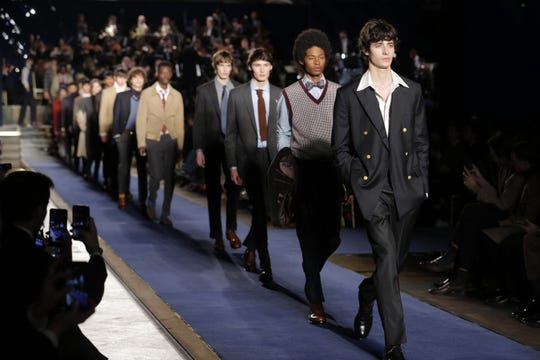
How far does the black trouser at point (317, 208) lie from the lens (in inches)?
318

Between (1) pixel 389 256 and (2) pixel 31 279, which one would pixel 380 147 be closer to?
(1) pixel 389 256

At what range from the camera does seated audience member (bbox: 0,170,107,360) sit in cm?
377

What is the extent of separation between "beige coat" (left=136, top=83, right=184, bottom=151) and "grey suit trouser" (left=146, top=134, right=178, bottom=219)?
0.07 m

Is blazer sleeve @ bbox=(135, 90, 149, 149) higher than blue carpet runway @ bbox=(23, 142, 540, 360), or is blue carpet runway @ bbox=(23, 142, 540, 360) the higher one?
blazer sleeve @ bbox=(135, 90, 149, 149)

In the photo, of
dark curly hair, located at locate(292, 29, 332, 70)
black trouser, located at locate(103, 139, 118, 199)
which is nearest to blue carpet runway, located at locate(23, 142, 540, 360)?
dark curly hair, located at locate(292, 29, 332, 70)

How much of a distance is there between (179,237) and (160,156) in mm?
1494

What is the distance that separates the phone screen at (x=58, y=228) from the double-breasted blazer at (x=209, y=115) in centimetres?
662

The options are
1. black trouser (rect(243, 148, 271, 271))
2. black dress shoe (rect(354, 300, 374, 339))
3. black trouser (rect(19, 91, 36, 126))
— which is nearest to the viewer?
black dress shoe (rect(354, 300, 374, 339))

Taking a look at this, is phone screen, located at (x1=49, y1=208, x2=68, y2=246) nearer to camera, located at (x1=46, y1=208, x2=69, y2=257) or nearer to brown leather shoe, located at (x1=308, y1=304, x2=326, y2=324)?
camera, located at (x1=46, y1=208, x2=69, y2=257)

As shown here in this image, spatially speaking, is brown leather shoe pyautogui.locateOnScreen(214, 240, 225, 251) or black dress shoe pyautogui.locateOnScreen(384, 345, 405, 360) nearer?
black dress shoe pyautogui.locateOnScreen(384, 345, 405, 360)

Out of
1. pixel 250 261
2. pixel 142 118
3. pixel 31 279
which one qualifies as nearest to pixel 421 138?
pixel 31 279

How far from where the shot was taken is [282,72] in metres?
26.4

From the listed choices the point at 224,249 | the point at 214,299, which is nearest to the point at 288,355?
the point at 214,299

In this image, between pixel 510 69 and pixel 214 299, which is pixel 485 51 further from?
pixel 214 299
